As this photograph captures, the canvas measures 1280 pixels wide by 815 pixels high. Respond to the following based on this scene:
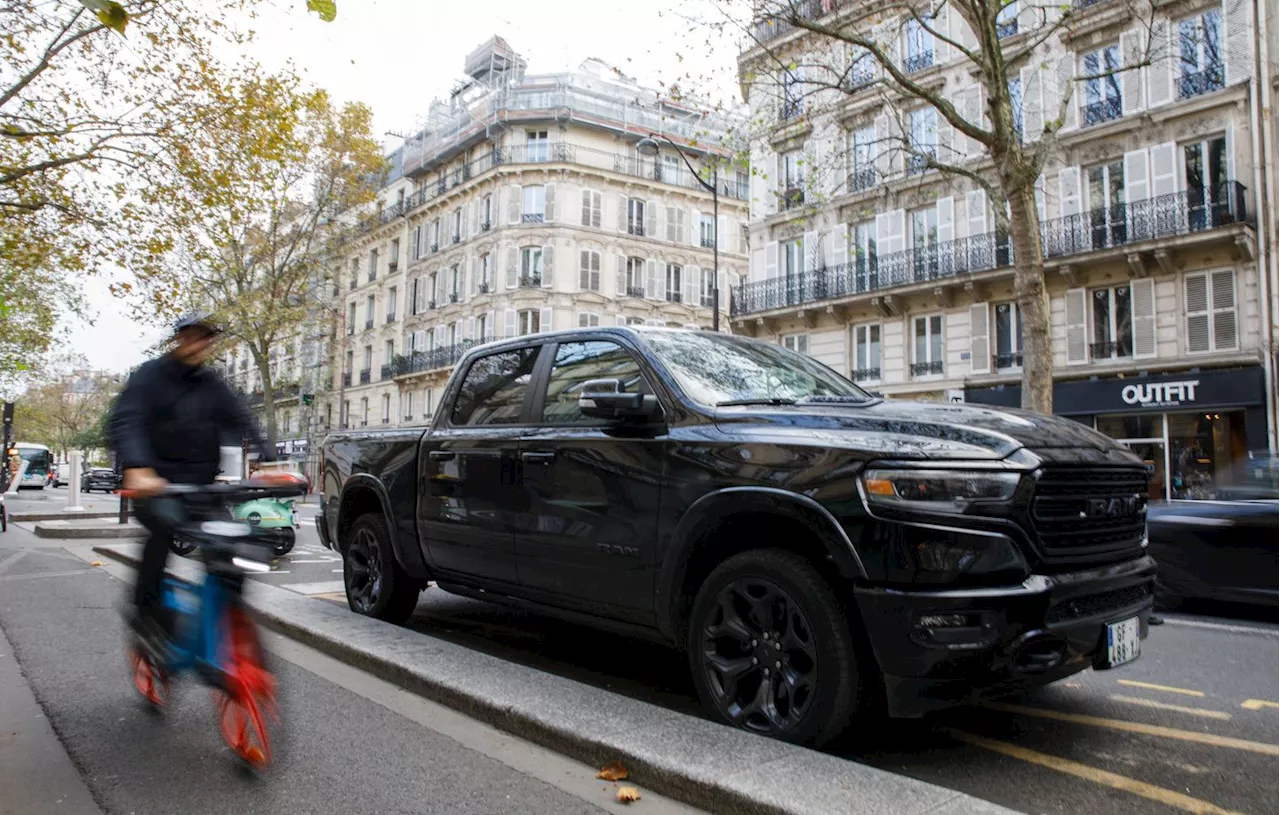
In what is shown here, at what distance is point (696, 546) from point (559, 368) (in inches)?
62.7

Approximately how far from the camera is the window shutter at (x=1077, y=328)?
21.7 m

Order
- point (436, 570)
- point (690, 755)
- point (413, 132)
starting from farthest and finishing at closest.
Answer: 1. point (413, 132)
2. point (436, 570)
3. point (690, 755)

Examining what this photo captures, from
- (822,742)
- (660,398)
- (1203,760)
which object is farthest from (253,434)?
(1203,760)

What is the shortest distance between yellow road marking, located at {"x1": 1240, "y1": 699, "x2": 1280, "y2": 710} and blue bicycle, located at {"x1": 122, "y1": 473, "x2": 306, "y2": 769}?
182 inches

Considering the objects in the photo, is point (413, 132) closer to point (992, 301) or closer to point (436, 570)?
point (992, 301)

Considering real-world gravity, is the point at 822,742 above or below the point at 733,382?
below

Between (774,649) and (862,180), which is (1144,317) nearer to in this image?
(862,180)

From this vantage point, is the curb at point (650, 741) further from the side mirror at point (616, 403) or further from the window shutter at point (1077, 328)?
the window shutter at point (1077, 328)

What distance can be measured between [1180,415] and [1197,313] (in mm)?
2425

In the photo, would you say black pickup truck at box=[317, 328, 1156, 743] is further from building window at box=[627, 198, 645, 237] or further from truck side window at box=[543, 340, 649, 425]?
building window at box=[627, 198, 645, 237]

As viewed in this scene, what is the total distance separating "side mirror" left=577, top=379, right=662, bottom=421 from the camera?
3834 millimetres

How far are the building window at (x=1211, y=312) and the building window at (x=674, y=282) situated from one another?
25.8 m

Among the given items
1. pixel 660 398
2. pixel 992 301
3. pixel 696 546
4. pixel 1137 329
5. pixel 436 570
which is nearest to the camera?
pixel 696 546

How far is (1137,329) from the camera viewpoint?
2077 centimetres
